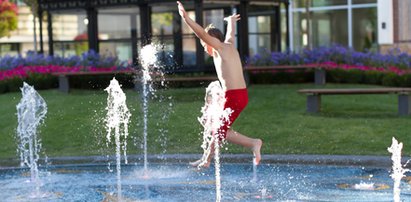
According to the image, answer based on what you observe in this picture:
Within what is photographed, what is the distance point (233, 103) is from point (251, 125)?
4837 millimetres

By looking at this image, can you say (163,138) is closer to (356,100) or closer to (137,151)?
(137,151)

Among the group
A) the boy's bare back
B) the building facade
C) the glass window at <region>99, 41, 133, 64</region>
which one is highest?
the building facade

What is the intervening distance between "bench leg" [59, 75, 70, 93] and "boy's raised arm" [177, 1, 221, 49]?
10.7 m

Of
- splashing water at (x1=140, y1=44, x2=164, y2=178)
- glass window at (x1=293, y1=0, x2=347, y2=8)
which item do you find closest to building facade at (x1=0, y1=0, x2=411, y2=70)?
splashing water at (x1=140, y1=44, x2=164, y2=178)

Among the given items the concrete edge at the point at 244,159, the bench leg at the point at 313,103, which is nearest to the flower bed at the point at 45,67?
the bench leg at the point at 313,103

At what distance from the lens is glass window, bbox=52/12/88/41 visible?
21688mm

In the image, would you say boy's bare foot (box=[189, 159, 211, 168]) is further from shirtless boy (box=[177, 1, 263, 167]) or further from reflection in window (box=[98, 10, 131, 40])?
reflection in window (box=[98, 10, 131, 40])

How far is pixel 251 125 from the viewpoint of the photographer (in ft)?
41.5

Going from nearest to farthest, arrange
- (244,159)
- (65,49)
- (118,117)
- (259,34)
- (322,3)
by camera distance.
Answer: (244,159) → (118,117) → (259,34) → (65,49) → (322,3)

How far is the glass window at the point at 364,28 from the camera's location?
30.2 m

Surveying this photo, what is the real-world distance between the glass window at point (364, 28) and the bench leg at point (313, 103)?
16.9m

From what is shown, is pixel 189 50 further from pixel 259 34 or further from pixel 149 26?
pixel 259 34

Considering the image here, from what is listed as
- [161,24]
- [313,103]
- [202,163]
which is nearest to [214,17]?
[161,24]

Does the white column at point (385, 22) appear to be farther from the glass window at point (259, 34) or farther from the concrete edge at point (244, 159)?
the concrete edge at point (244, 159)
